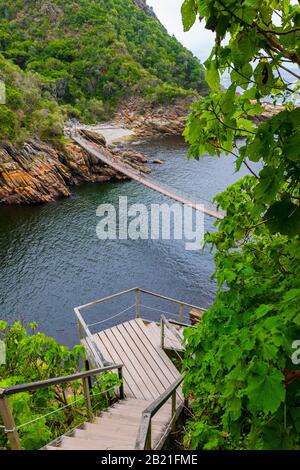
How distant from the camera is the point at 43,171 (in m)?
28.3

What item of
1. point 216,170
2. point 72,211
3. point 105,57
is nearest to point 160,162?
point 216,170

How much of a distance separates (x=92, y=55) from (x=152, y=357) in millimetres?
65455

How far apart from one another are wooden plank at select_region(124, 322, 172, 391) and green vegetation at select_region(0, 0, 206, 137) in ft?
162

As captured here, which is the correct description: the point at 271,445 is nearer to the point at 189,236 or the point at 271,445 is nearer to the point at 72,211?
the point at 189,236

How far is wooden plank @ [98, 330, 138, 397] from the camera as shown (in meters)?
6.16

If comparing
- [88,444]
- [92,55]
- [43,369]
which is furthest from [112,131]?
[88,444]

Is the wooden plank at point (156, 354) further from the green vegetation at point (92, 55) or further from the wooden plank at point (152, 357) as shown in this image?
the green vegetation at point (92, 55)

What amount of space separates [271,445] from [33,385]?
5.95 ft

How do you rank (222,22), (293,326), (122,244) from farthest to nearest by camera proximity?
(122,244) < (293,326) < (222,22)

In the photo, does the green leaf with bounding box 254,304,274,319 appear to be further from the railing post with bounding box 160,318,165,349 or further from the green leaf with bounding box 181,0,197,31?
the railing post with bounding box 160,318,165,349

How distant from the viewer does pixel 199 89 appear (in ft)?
221

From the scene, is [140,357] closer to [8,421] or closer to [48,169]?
[8,421]

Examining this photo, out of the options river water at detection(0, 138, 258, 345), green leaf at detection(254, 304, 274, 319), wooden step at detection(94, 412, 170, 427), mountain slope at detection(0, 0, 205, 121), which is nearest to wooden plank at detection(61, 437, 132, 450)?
wooden step at detection(94, 412, 170, 427)

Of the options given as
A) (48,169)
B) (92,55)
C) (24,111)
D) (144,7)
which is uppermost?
(144,7)
